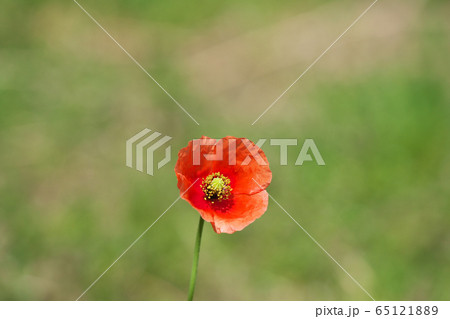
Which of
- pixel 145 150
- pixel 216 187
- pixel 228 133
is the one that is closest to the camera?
pixel 216 187

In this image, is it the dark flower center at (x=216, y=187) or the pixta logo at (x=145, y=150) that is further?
the pixta logo at (x=145, y=150)

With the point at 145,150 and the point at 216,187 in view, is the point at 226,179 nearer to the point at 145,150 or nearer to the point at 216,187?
the point at 216,187

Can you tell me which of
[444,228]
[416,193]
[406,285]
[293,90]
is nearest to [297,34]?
[293,90]

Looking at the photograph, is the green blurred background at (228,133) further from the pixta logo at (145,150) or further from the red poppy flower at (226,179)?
the red poppy flower at (226,179)

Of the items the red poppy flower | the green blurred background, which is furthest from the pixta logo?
the red poppy flower

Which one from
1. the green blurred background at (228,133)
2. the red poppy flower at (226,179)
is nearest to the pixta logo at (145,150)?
the green blurred background at (228,133)

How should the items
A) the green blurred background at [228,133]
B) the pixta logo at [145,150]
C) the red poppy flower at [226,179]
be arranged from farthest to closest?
the pixta logo at [145,150] < the green blurred background at [228,133] < the red poppy flower at [226,179]

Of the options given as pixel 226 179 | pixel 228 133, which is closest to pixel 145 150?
pixel 228 133

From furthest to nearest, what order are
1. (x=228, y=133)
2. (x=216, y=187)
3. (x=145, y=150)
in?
(x=228, y=133) → (x=145, y=150) → (x=216, y=187)
